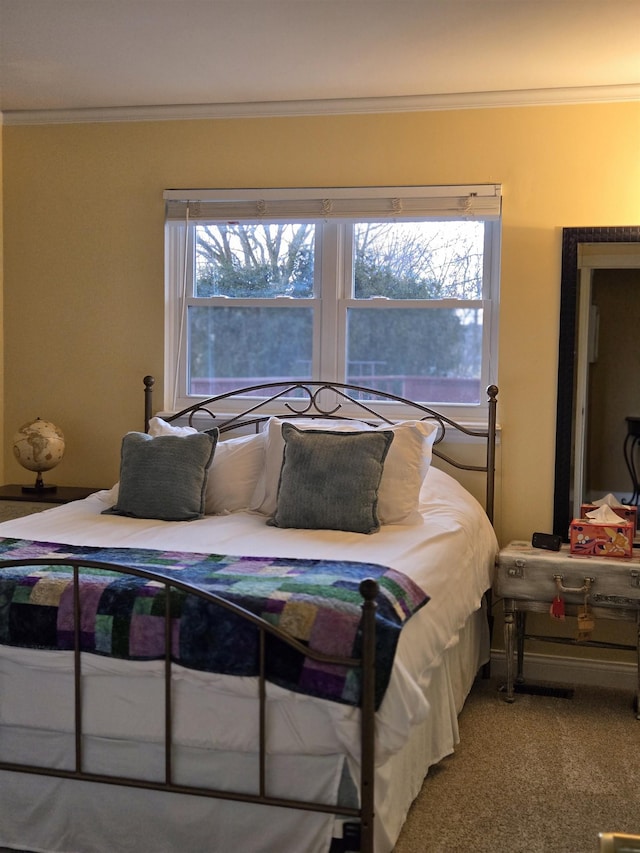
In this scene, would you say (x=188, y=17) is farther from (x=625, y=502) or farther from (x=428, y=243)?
(x=625, y=502)

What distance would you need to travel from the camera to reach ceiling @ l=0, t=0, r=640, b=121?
3.02 meters

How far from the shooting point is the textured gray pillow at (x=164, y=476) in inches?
134

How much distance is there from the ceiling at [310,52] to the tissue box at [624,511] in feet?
5.35

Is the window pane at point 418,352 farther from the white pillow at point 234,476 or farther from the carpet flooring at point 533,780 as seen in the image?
the carpet flooring at point 533,780

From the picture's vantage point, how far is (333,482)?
10.8ft

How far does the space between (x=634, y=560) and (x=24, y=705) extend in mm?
2243

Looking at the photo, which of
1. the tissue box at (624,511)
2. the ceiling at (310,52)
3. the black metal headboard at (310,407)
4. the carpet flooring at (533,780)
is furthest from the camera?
the black metal headboard at (310,407)

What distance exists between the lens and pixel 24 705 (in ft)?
7.52

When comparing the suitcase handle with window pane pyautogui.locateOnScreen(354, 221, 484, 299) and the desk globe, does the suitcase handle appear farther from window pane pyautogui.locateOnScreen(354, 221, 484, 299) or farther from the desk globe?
the desk globe

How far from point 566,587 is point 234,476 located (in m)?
1.31

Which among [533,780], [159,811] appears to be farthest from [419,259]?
[159,811]

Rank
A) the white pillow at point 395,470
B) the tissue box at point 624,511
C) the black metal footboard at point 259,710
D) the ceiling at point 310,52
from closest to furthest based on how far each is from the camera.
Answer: the black metal footboard at point 259,710 < the ceiling at point 310,52 < the white pillow at point 395,470 < the tissue box at point 624,511

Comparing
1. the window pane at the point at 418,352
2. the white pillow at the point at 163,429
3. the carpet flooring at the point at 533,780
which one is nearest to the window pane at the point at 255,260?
the window pane at the point at 418,352

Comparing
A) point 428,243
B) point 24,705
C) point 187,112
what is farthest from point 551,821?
point 187,112
